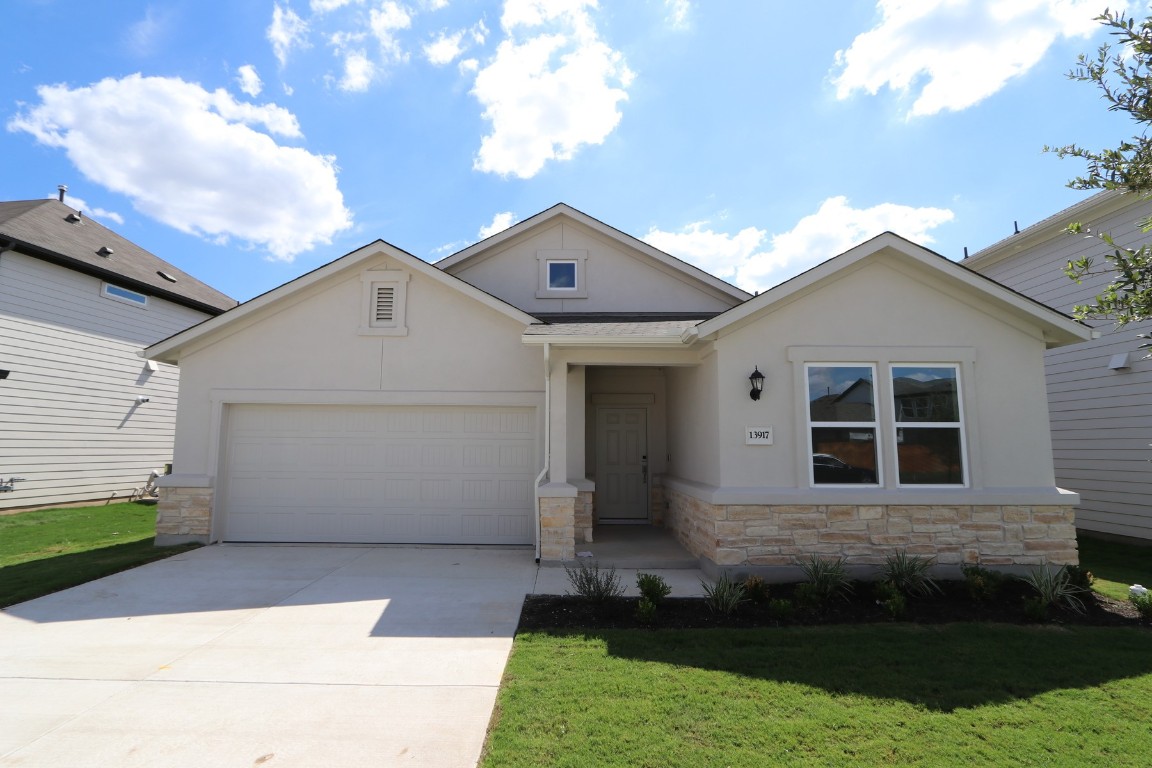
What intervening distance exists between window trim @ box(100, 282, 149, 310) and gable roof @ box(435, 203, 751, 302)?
8869mm

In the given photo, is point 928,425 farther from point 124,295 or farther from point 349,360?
point 124,295

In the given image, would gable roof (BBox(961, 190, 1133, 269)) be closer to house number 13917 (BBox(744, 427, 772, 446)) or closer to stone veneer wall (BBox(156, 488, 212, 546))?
house number 13917 (BBox(744, 427, 772, 446))

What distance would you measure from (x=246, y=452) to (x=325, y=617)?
4638 millimetres

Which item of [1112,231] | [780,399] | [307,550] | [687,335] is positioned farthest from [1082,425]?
[307,550]

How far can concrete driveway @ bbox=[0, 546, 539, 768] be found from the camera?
11.0 feet

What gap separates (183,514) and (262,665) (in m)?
5.66

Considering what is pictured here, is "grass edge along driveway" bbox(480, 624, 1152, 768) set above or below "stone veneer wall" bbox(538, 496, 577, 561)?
below

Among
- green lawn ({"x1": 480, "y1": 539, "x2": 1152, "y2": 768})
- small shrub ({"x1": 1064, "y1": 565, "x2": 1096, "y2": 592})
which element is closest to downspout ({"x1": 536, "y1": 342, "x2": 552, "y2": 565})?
green lawn ({"x1": 480, "y1": 539, "x2": 1152, "y2": 768})

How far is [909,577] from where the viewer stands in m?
6.35

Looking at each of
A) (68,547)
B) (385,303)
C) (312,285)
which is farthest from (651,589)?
(68,547)

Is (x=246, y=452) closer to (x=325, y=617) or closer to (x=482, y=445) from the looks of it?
(x=482, y=445)

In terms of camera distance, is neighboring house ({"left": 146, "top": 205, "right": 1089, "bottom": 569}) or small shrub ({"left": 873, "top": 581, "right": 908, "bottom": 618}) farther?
neighboring house ({"left": 146, "top": 205, "right": 1089, "bottom": 569})

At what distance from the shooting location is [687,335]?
7363 mm

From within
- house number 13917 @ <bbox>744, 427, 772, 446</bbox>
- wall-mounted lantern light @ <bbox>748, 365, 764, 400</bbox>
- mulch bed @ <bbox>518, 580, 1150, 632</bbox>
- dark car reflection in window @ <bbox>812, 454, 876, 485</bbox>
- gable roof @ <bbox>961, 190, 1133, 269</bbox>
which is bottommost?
mulch bed @ <bbox>518, 580, 1150, 632</bbox>
